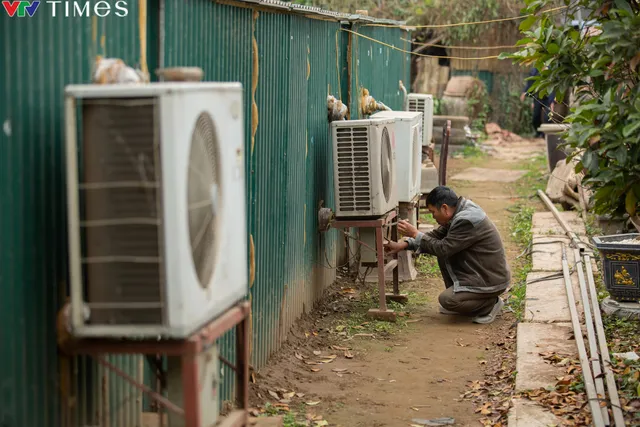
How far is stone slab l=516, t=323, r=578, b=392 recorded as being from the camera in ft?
22.4

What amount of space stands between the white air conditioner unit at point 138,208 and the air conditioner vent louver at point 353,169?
4927 millimetres

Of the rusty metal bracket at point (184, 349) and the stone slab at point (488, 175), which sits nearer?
the rusty metal bracket at point (184, 349)

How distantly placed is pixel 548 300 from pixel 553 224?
14.5 ft

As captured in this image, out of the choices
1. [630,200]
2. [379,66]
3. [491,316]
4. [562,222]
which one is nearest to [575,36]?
[630,200]

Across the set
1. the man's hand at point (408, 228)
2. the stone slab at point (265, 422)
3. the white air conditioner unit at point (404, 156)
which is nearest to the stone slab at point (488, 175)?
the white air conditioner unit at point (404, 156)

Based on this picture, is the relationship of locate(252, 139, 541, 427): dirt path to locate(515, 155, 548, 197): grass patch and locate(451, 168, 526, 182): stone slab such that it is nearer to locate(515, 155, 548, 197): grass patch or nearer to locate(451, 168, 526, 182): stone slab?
locate(515, 155, 548, 197): grass patch

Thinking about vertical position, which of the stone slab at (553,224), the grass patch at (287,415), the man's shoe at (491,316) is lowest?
the grass patch at (287,415)

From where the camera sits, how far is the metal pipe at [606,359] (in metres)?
5.82

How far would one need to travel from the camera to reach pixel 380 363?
7699mm

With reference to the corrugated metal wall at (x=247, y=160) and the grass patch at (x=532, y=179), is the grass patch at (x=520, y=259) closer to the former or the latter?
the grass patch at (x=532, y=179)

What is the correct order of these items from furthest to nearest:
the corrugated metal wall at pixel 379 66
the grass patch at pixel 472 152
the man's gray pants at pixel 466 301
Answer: the grass patch at pixel 472 152, the corrugated metal wall at pixel 379 66, the man's gray pants at pixel 466 301

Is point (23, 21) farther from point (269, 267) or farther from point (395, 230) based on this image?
point (395, 230)

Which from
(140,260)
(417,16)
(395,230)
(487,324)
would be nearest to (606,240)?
(487,324)

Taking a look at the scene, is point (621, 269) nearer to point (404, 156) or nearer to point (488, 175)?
point (404, 156)
